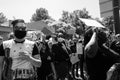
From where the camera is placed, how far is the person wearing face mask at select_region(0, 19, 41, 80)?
3564mm

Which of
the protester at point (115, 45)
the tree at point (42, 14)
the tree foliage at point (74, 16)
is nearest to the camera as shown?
the protester at point (115, 45)

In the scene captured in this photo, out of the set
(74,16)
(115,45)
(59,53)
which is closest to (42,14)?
(74,16)

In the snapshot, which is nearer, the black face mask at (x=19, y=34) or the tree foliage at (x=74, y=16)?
the black face mask at (x=19, y=34)

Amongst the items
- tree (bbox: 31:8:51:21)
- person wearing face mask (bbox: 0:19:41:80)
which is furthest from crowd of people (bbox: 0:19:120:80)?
tree (bbox: 31:8:51:21)

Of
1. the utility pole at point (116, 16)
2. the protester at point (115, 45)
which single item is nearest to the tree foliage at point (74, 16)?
the utility pole at point (116, 16)

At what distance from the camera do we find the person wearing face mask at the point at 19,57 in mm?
3564

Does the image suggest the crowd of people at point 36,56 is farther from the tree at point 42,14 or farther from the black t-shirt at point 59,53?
the tree at point 42,14

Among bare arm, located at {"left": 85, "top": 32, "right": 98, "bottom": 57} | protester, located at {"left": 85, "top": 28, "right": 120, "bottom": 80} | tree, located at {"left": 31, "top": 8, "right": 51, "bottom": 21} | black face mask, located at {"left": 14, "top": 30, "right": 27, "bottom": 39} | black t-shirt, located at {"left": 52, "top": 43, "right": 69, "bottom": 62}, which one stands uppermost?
black face mask, located at {"left": 14, "top": 30, "right": 27, "bottom": 39}

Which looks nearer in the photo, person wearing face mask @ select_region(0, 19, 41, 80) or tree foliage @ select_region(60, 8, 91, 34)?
person wearing face mask @ select_region(0, 19, 41, 80)

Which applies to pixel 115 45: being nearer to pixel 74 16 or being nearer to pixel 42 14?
pixel 74 16

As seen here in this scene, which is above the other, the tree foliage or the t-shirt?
the t-shirt

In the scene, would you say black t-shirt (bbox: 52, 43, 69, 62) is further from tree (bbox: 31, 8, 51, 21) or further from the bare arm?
tree (bbox: 31, 8, 51, 21)

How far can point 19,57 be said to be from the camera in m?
3.60

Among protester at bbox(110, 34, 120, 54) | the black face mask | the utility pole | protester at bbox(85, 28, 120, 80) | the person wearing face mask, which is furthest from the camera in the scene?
the utility pole
